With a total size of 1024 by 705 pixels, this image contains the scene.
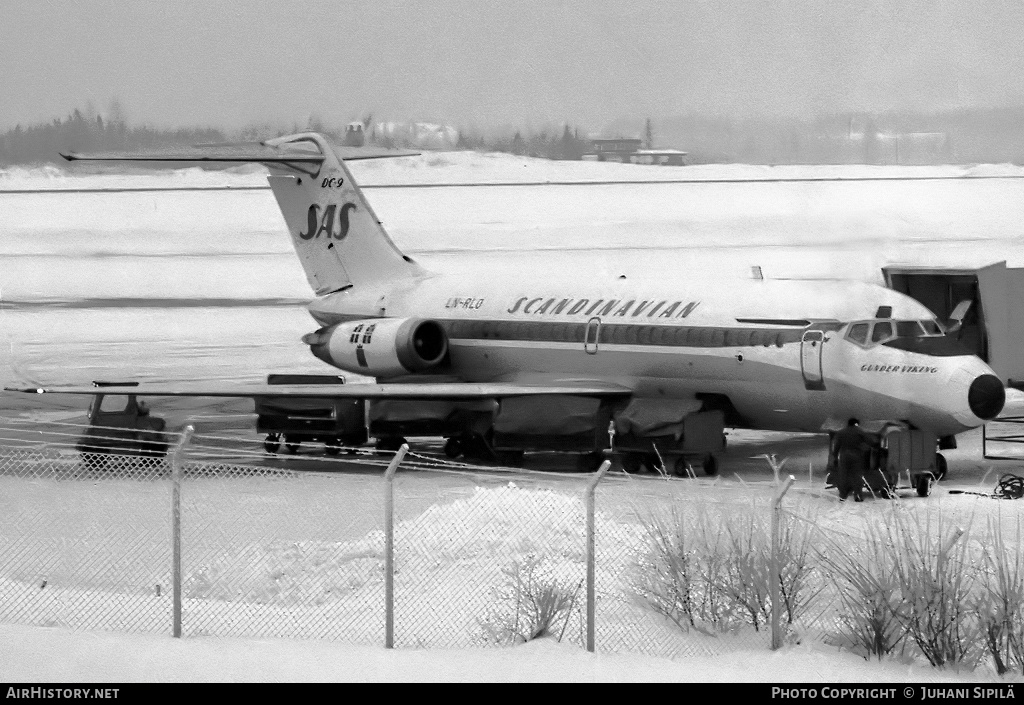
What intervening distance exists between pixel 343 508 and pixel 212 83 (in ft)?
64.5

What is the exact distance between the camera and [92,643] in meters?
13.8

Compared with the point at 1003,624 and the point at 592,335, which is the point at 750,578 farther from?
the point at 592,335

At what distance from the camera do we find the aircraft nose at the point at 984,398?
2228 centimetres

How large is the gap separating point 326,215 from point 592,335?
7.29 m

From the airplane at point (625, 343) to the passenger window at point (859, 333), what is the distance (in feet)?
0.06

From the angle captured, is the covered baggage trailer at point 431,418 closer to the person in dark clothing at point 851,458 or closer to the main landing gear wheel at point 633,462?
the main landing gear wheel at point 633,462

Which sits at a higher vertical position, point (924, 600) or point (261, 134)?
point (261, 134)

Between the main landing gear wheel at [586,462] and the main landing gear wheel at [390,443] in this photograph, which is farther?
the main landing gear wheel at [390,443]

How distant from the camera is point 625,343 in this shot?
1006 inches

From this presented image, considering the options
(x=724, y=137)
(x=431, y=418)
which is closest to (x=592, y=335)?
(x=431, y=418)

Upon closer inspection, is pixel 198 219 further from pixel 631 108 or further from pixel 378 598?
pixel 378 598

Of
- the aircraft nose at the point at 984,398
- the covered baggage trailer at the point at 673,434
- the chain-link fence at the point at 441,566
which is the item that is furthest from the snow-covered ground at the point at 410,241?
the chain-link fence at the point at 441,566

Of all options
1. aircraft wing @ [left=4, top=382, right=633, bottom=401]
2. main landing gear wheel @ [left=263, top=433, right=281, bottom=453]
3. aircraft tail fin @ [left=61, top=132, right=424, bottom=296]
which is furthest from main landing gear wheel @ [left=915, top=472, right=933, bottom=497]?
aircraft tail fin @ [left=61, top=132, right=424, bottom=296]

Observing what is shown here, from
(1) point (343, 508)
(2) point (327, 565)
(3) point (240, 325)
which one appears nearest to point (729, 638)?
(2) point (327, 565)
